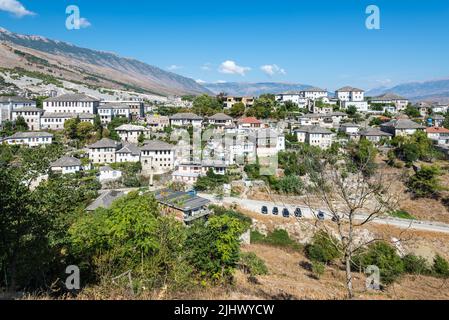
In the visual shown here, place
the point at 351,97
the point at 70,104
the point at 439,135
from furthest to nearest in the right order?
the point at 351,97
the point at 70,104
the point at 439,135

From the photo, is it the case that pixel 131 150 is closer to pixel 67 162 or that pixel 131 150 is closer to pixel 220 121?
pixel 67 162

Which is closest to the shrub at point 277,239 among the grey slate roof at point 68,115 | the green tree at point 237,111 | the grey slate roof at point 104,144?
the grey slate roof at point 104,144

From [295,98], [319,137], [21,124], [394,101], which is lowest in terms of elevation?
[319,137]

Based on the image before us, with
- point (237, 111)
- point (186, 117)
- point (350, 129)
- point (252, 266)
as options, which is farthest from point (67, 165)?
point (350, 129)

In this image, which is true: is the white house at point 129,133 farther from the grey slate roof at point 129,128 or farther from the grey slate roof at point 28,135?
the grey slate roof at point 28,135

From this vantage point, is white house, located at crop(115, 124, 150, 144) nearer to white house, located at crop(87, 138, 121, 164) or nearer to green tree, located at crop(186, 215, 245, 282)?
white house, located at crop(87, 138, 121, 164)

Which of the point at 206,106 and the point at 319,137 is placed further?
the point at 206,106

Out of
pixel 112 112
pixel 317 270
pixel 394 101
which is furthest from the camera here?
pixel 394 101
